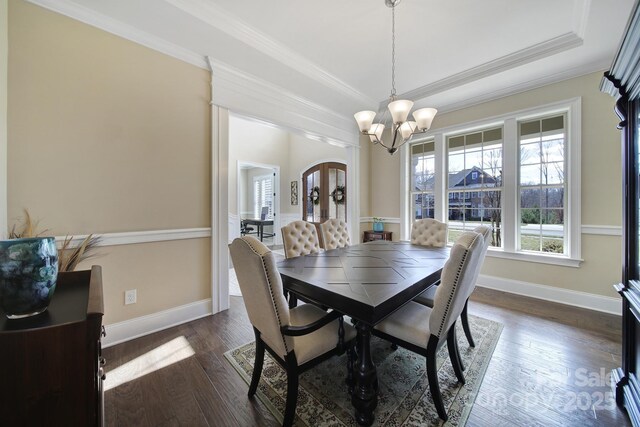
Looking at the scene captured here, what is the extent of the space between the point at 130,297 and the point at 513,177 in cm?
474

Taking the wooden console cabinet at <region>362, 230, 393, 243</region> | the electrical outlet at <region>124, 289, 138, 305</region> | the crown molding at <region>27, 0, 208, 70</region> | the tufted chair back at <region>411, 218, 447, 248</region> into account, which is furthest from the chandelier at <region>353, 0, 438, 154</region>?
the electrical outlet at <region>124, 289, 138, 305</region>

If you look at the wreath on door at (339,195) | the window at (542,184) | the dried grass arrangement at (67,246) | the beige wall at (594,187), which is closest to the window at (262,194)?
the wreath on door at (339,195)

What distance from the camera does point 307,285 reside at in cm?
152

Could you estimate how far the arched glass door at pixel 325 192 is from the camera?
6027mm

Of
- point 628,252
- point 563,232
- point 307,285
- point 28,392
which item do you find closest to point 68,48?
point 28,392

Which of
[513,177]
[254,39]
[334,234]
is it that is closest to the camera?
[254,39]

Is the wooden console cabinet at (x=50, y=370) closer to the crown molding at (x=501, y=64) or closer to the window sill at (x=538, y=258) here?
the crown molding at (x=501, y=64)

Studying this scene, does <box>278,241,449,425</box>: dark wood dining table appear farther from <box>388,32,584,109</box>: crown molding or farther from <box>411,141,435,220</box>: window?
<box>388,32,584,109</box>: crown molding

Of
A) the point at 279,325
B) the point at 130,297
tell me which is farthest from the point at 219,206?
the point at 279,325

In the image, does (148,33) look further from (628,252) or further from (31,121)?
(628,252)

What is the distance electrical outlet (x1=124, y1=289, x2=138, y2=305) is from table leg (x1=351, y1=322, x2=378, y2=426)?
83.3 inches

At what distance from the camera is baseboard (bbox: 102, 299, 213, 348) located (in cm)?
212

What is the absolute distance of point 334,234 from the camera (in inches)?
116

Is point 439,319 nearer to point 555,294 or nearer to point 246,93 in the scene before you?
point 555,294
